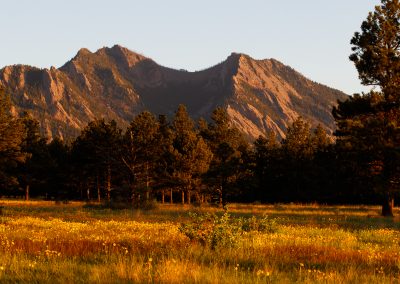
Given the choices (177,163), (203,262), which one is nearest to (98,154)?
(177,163)

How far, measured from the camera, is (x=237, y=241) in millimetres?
11312

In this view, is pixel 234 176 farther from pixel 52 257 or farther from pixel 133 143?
pixel 52 257

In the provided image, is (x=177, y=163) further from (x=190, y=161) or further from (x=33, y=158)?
(x=33, y=158)

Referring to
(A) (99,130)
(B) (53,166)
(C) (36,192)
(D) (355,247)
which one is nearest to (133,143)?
(A) (99,130)

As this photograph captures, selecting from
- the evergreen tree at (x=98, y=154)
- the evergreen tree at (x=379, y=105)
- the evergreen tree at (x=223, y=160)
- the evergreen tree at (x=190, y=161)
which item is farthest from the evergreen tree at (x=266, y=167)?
the evergreen tree at (x=379, y=105)

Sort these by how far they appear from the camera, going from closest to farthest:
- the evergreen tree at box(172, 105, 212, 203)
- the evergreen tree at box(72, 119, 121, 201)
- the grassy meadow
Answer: the grassy meadow, the evergreen tree at box(172, 105, 212, 203), the evergreen tree at box(72, 119, 121, 201)

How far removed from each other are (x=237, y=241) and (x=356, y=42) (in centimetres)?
2649

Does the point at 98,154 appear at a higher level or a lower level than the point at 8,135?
lower

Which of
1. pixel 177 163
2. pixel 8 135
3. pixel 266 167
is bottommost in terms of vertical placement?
pixel 177 163

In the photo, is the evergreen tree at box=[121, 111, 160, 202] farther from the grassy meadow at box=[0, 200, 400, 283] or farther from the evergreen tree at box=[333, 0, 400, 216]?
the grassy meadow at box=[0, 200, 400, 283]

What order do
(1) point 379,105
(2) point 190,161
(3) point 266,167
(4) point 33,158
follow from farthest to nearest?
(3) point 266,167 < (4) point 33,158 < (2) point 190,161 < (1) point 379,105

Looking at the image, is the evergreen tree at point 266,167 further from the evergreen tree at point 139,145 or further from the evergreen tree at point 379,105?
the evergreen tree at point 379,105

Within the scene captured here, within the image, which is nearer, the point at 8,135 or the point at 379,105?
the point at 379,105

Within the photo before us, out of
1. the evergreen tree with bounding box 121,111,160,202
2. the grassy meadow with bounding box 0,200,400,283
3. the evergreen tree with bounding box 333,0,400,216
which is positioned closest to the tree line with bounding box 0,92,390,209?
the evergreen tree with bounding box 121,111,160,202
